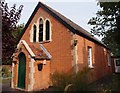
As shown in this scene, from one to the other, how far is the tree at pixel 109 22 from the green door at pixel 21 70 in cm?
727

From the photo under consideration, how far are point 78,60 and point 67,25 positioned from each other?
3523 millimetres

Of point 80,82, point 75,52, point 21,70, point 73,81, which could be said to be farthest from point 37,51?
point 80,82

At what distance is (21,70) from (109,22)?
9.49 m

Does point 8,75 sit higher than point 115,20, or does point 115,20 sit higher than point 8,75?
point 115,20

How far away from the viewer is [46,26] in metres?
19.0

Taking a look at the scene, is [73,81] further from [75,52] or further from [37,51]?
[37,51]

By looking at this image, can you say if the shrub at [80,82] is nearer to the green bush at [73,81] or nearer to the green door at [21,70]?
the green bush at [73,81]

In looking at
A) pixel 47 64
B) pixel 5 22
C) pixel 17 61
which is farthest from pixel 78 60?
pixel 5 22

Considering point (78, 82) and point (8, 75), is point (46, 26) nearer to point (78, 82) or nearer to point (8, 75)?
point (78, 82)

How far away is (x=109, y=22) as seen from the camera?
14008 mm

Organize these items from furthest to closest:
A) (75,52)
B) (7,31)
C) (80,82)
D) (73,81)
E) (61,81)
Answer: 1. (75,52)
2. (61,81)
3. (73,81)
4. (80,82)
5. (7,31)

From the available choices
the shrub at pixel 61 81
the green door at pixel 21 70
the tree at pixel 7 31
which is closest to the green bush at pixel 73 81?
the shrub at pixel 61 81

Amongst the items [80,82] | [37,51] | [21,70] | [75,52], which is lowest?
[80,82]

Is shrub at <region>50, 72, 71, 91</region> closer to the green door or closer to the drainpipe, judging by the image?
the drainpipe
